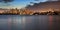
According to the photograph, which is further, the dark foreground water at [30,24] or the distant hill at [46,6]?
the distant hill at [46,6]

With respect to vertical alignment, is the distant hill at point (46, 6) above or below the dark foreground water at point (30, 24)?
above

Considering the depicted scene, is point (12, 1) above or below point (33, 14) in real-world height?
above

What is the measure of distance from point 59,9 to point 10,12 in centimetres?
196

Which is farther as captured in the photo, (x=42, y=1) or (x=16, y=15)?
A: (x=16, y=15)

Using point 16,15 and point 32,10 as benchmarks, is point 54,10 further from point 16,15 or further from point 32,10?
point 16,15

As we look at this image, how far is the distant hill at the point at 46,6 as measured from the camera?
6.29m

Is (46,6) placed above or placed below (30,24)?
above

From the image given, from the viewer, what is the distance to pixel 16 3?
247 inches

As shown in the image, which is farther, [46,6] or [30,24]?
[46,6]

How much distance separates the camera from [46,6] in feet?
21.0

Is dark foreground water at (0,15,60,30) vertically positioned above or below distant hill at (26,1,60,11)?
below

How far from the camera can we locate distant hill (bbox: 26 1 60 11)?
629cm

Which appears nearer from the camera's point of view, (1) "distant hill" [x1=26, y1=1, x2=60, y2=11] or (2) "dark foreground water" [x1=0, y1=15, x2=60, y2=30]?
(2) "dark foreground water" [x1=0, y1=15, x2=60, y2=30]

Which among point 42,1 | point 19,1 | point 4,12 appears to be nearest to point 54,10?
point 42,1
